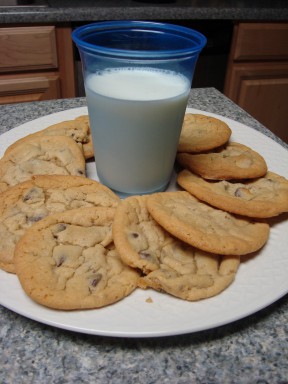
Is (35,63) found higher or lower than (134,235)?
lower

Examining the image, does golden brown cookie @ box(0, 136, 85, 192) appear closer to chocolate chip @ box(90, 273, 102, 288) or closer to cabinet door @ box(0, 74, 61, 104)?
chocolate chip @ box(90, 273, 102, 288)

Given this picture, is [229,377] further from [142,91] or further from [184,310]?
[142,91]

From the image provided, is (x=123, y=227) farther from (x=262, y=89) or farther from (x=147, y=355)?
(x=262, y=89)

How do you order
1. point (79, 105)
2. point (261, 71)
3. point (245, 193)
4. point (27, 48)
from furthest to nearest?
1. point (261, 71)
2. point (27, 48)
3. point (79, 105)
4. point (245, 193)

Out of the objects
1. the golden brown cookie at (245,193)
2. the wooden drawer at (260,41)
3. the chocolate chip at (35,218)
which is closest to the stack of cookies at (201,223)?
the golden brown cookie at (245,193)

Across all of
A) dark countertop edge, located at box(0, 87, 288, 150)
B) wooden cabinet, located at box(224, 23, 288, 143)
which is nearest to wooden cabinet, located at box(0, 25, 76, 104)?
dark countertop edge, located at box(0, 87, 288, 150)

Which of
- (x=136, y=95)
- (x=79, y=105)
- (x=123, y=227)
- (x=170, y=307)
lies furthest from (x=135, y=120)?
(x=79, y=105)
